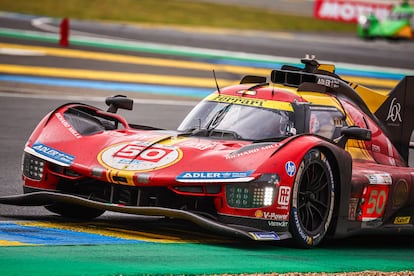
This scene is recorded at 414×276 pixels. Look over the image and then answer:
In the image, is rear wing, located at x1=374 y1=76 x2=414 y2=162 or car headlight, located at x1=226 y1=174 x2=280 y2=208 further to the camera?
rear wing, located at x1=374 y1=76 x2=414 y2=162

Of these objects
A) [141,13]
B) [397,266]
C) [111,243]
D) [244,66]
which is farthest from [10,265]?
[141,13]

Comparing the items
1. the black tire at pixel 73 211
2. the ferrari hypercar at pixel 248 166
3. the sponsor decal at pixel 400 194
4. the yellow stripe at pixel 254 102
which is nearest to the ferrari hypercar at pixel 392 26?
the ferrari hypercar at pixel 248 166

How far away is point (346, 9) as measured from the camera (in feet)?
159

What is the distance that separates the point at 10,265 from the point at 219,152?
226cm

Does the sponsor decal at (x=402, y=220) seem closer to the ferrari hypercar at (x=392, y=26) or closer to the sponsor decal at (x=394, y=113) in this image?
the sponsor decal at (x=394, y=113)

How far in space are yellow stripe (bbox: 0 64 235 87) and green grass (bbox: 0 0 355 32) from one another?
45.6 ft

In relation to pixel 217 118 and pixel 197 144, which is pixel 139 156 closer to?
pixel 197 144

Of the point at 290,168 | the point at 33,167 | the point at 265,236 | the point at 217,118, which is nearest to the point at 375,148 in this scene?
the point at 217,118

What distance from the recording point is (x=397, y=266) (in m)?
8.48

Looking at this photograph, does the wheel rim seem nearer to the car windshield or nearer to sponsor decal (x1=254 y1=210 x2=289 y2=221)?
sponsor decal (x1=254 y1=210 x2=289 y2=221)

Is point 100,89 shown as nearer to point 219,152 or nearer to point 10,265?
point 219,152

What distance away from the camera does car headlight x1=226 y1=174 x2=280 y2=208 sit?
8430 millimetres

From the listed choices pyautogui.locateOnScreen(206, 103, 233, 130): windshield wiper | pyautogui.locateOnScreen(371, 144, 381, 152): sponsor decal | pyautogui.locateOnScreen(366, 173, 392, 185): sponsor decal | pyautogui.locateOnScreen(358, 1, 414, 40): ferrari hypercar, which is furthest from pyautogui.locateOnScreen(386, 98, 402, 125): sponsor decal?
pyautogui.locateOnScreen(358, 1, 414, 40): ferrari hypercar

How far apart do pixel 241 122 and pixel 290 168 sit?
3.87ft
